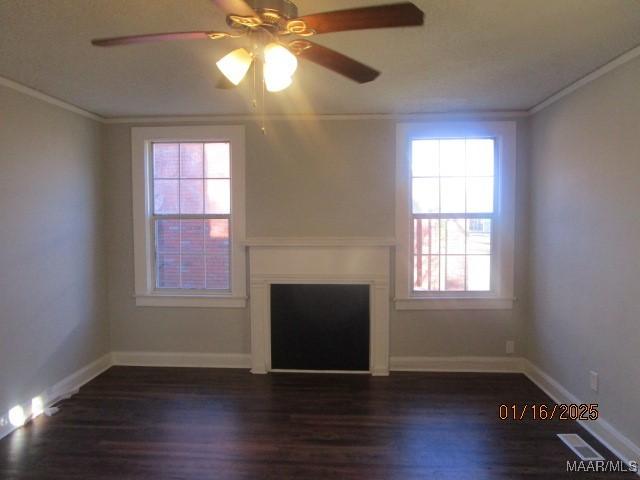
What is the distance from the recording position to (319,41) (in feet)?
→ 7.16

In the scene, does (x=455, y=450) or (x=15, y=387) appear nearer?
(x=455, y=450)

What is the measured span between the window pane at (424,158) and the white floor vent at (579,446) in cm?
229

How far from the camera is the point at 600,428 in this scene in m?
2.56

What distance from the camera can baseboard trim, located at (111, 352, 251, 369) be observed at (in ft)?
12.5

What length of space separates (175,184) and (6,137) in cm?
138

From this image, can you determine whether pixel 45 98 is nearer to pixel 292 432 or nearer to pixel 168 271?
pixel 168 271

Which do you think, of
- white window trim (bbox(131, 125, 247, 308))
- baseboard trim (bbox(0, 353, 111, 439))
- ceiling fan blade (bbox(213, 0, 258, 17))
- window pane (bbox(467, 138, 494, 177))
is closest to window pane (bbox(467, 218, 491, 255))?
window pane (bbox(467, 138, 494, 177))

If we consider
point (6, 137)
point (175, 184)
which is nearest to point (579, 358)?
point (175, 184)

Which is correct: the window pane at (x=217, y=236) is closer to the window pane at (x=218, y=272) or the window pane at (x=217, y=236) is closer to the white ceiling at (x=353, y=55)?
the window pane at (x=218, y=272)

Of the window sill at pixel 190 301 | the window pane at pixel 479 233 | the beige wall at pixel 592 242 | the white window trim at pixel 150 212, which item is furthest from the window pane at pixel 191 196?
the beige wall at pixel 592 242

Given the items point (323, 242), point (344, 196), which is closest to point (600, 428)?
point (323, 242)

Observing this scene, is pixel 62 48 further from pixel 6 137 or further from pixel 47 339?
pixel 47 339

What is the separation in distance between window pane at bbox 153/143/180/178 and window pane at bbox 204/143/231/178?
307 mm

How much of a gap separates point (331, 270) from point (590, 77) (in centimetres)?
245
